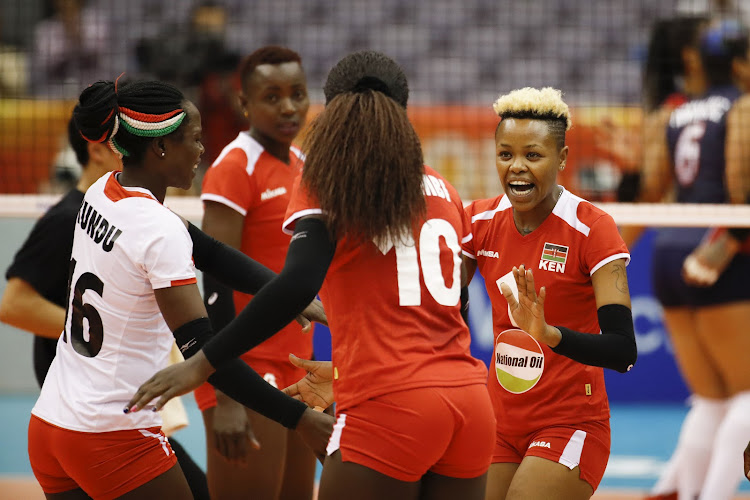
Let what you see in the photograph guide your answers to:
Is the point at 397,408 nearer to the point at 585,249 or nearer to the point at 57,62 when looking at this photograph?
the point at 585,249

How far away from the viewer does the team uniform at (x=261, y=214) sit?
13.9ft

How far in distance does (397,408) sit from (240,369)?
0.49m

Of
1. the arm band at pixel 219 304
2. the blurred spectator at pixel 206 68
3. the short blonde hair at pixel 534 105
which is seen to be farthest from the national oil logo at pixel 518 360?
the blurred spectator at pixel 206 68

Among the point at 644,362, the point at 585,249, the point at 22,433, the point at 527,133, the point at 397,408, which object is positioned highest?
the point at 527,133

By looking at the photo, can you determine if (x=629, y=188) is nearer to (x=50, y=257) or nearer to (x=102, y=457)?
(x=50, y=257)

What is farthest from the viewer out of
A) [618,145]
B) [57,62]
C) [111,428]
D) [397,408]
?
[57,62]

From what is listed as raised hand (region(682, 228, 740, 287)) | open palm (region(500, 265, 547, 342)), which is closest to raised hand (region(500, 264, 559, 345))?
open palm (region(500, 265, 547, 342))

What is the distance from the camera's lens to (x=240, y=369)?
2.98 metres

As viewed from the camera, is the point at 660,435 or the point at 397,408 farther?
the point at 660,435

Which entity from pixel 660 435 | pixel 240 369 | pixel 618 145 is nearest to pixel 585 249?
pixel 240 369

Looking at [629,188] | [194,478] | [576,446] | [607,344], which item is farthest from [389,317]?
[629,188]

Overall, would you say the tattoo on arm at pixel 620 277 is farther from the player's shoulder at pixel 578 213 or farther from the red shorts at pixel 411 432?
the red shorts at pixel 411 432

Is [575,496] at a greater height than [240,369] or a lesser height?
lesser

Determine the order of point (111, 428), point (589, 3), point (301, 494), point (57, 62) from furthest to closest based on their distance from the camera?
1. point (589, 3)
2. point (57, 62)
3. point (301, 494)
4. point (111, 428)
